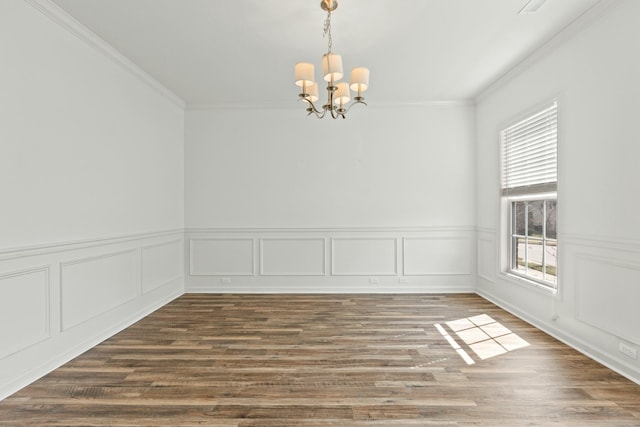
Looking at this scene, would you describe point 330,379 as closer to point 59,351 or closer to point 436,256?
point 59,351

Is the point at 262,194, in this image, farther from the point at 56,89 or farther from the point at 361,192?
the point at 56,89

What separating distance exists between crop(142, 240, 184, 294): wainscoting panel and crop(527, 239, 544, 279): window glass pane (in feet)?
15.0

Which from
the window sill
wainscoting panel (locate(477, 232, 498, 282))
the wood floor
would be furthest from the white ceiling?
the wood floor

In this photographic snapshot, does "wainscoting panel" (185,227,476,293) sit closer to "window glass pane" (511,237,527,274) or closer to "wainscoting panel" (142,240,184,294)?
"wainscoting panel" (142,240,184,294)

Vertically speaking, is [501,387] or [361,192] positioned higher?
[361,192]

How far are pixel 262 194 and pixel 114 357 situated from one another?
10.0ft

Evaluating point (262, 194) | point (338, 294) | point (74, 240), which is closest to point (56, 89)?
point (74, 240)

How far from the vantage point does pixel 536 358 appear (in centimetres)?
305

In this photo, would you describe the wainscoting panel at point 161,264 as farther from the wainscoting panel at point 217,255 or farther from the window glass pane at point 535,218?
the window glass pane at point 535,218

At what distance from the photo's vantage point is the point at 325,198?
561 centimetres

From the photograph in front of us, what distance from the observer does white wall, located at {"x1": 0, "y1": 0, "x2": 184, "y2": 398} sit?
2590 millimetres

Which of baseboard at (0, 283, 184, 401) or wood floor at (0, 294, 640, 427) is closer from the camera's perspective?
wood floor at (0, 294, 640, 427)

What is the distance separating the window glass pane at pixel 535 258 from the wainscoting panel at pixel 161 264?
15.0 ft

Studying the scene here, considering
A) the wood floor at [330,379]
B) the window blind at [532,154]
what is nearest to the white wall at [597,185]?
the window blind at [532,154]
